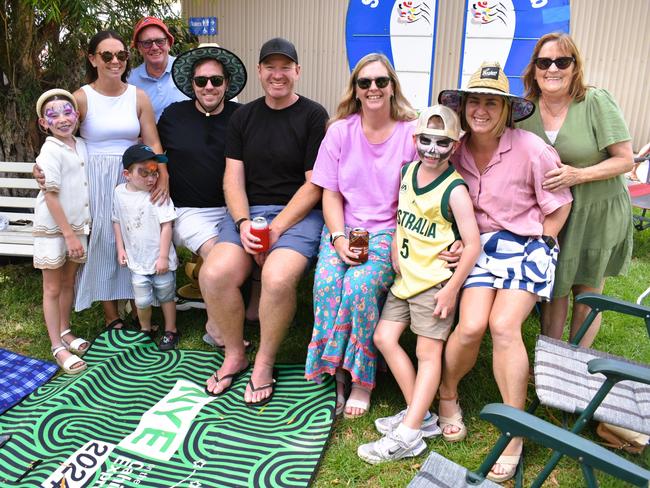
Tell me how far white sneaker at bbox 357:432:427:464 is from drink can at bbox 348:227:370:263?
951 mm

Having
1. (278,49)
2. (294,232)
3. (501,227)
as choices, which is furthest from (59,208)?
(501,227)

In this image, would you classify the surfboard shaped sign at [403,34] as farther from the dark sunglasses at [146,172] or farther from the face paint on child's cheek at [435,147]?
the face paint on child's cheek at [435,147]

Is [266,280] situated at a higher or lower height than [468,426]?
higher

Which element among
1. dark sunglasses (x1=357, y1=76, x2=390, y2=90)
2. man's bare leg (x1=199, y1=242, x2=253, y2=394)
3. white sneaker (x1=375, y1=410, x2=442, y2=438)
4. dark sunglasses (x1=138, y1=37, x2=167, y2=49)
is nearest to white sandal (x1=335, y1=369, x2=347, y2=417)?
white sneaker (x1=375, y1=410, x2=442, y2=438)

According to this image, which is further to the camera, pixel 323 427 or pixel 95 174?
pixel 95 174

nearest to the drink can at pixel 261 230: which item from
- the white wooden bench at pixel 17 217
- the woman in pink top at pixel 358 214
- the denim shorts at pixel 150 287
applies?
the woman in pink top at pixel 358 214

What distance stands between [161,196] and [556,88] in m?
2.57

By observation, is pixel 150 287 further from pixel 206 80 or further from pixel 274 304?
pixel 206 80

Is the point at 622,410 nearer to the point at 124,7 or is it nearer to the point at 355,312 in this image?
the point at 355,312

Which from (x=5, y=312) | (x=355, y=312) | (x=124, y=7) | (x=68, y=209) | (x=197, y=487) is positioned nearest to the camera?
(x=197, y=487)

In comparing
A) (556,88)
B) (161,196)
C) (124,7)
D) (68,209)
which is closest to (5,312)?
(68,209)

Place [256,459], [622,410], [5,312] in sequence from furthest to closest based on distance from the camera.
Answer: [5,312] < [256,459] < [622,410]

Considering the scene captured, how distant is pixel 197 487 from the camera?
2.58 meters

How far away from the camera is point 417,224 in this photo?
117 inches
